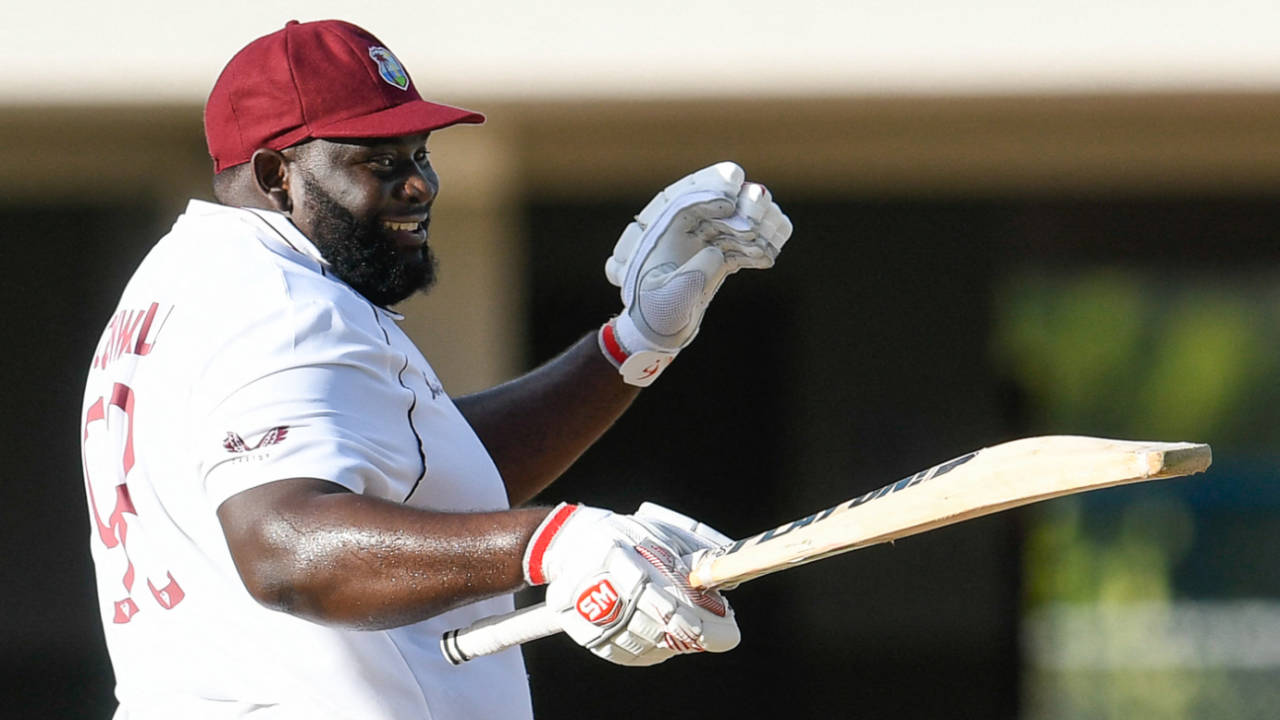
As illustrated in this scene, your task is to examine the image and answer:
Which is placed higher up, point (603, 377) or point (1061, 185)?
point (1061, 185)

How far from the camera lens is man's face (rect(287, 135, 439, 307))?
7.34ft

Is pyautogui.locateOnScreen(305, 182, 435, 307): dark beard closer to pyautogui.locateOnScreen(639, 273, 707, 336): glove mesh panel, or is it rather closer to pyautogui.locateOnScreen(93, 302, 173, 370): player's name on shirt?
pyautogui.locateOnScreen(93, 302, 173, 370): player's name on shirt

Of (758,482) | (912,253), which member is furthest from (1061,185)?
(758,482)

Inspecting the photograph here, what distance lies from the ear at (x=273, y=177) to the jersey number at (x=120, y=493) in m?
0.36

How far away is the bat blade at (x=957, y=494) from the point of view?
5.41 ft

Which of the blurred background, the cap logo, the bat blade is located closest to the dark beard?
the cap logo

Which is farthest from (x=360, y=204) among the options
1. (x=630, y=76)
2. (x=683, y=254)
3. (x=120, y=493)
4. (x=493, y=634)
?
(x=630, y=76)

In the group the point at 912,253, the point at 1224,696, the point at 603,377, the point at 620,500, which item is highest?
the point at 912,253

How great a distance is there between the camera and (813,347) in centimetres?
730

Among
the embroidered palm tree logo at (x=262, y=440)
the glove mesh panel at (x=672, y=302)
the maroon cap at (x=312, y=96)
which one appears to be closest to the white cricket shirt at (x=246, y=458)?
the embroidered palm tree logo at (x=262, y=440)

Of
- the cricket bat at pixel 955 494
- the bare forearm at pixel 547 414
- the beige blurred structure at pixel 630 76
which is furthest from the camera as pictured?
the beige blurred structure at pixel 630 76

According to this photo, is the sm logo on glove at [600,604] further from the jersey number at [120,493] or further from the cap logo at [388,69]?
the cap logo at [388,69]

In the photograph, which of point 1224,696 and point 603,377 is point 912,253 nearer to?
point 1224,696

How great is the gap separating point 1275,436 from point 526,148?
136 inches
